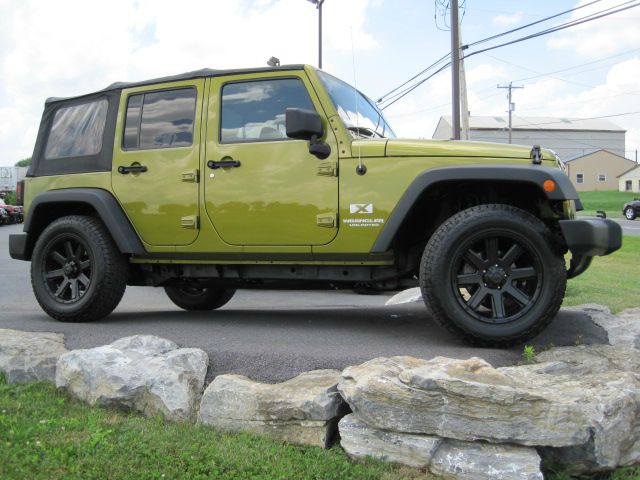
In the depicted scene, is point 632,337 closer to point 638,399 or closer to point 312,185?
point 638,399

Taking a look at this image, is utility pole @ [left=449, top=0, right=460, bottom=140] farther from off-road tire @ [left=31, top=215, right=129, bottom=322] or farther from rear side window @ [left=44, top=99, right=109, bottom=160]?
off-road tire @ [left=31, top=215, right=129, bottom=322]

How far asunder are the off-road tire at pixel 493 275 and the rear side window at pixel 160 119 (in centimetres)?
220

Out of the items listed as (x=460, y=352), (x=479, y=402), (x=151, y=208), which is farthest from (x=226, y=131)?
(x=479, y=402)

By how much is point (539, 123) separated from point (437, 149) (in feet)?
278

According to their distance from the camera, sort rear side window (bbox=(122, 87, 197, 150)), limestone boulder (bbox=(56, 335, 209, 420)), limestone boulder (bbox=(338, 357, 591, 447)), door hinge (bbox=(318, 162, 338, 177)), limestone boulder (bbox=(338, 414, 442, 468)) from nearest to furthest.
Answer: limestone boulder (bbox=(338, 357, 591, 447)) < limestone boulder (bbox=(338, 414, 442, 468)) < limestone boulder (bbox=(56, 335, 209, 420)) < door hinge (bbox=(318, 162, 338, 177)) < rear side window (bbox=(122, 87, 197, 150))

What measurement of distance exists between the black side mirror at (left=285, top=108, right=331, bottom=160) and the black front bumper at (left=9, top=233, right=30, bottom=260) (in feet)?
9.18

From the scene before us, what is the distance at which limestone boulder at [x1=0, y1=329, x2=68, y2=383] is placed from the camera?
4.09 metres

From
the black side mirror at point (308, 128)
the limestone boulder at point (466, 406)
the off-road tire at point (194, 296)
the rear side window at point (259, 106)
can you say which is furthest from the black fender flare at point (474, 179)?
the off-road tire at point (194, 296)

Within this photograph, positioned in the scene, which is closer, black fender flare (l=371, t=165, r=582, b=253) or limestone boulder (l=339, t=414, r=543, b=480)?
limestone boulder (l=339, t=414, r=543, b=480)

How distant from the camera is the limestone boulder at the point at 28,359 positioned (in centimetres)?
409

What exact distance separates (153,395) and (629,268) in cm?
1211

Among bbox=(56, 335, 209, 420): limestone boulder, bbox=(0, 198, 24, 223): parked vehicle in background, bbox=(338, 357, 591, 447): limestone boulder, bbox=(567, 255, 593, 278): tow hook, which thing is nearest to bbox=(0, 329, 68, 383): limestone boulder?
bbox=(56, 335, 209, 420): limestone boulder

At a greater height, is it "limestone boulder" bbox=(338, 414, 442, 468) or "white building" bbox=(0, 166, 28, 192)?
"white building" bbox=(0, 166, 28, 192)

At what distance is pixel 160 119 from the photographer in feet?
17.0
